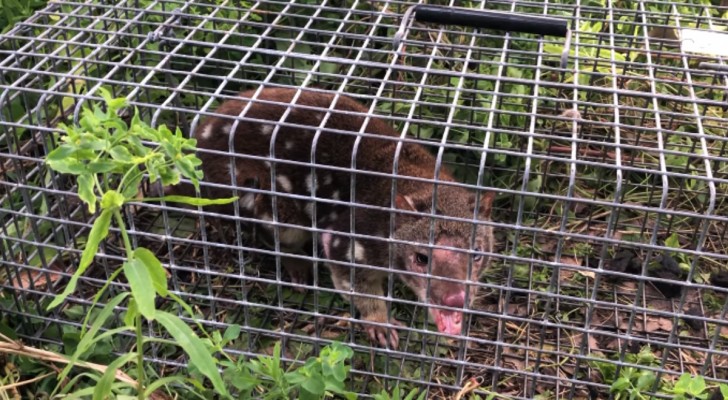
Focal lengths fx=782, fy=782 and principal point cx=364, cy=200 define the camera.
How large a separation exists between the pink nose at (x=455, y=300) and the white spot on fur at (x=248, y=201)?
83cm

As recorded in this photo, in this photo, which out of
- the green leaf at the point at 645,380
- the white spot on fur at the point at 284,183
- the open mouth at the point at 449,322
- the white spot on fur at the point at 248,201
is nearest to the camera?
the green leaf at the point at 645,380

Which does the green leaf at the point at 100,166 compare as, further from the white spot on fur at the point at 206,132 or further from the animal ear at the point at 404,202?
the white spot on fur at the point at 206,132

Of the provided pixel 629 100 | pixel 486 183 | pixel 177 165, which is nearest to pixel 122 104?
pixel 177 165

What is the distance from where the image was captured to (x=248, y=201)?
116 inches

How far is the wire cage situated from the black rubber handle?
0.37ft

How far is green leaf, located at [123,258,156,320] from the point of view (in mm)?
1716

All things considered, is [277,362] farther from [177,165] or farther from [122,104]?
[122,104]

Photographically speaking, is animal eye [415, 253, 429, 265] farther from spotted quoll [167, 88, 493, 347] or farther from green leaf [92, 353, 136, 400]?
green leaf [92, 353, 136, 400]

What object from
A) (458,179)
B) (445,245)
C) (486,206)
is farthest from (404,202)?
(458,179)

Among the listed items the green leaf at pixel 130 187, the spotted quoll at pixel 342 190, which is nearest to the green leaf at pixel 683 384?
the spotted quoll at pixel 342 190

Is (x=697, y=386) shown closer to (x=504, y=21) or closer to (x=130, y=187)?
(x=504, y=21)

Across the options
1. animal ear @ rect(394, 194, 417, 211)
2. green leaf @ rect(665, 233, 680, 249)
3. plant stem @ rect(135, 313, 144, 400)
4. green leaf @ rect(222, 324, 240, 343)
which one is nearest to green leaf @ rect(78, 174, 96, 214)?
plant stem @ rect(135, 313, 144, 400)

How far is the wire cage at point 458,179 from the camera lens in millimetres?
2416

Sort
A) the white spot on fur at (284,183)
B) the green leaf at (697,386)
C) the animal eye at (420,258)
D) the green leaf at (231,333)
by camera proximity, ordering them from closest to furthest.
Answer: the green leaf at (697,386)
the green leaf at (231,333)
the animal eye at (420,258)
the white spot on fur at (284,183)
